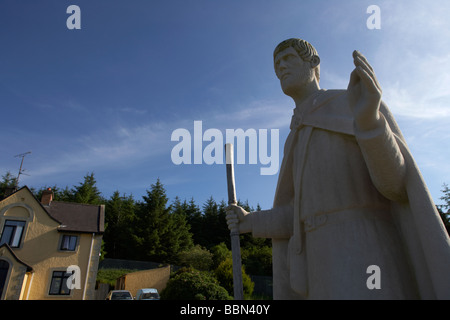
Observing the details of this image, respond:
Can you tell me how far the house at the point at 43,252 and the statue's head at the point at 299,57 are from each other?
79.4ft

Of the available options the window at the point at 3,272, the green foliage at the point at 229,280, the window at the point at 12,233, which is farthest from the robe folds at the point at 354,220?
the window at the point at 12,233

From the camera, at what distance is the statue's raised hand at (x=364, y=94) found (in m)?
2.21

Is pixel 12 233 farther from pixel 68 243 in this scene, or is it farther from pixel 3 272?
pixel 68 243

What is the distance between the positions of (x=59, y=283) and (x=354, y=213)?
25783 millimetres

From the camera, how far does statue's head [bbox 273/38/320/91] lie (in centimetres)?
346

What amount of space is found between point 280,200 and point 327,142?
37.6 inches

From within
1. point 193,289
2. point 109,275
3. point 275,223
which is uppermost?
point 109,275

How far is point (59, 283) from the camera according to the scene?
74.0 feet

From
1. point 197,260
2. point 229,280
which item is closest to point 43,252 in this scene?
point 229,280

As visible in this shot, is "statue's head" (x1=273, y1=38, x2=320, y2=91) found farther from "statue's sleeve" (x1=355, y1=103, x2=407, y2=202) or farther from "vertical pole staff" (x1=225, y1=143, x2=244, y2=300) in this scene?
"statue's sleeve" (x1=355, y1=103, x2=407, y2=202)

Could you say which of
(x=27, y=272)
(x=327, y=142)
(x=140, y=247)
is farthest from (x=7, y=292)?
(x=327, y=142)

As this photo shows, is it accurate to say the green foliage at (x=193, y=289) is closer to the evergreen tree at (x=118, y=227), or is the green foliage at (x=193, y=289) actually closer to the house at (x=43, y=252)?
the house at (x=43, y=252)
